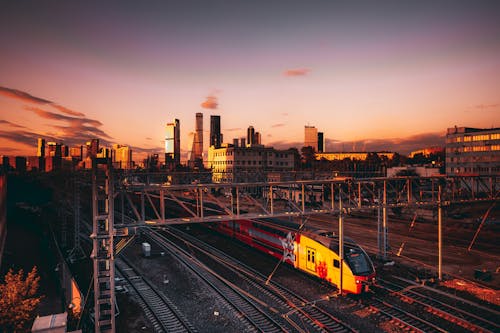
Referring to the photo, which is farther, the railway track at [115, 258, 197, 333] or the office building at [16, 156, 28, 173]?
the office building at [16, 156, 28, 173]

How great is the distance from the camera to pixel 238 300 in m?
19.6

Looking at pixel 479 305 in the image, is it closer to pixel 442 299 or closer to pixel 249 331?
pixel 442 299

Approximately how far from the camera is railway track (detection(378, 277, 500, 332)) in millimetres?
16219

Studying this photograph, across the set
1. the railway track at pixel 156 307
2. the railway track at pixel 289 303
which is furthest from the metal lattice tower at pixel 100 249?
the railway track at pixel 289 303

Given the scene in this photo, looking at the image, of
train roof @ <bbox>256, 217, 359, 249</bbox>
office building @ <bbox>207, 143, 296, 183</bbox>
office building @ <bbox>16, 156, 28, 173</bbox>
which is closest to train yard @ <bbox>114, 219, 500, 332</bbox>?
train roof @ <bbox>256, 217, 359, 249</bbox>

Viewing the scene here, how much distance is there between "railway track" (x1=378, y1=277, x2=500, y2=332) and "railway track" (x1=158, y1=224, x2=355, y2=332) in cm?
551

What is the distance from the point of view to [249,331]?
16.0 metres

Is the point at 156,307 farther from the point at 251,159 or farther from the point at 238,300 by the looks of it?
the point at 251,159

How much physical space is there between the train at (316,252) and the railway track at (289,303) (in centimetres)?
226

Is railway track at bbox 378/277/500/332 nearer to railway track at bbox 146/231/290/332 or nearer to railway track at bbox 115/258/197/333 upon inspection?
railway track at bbox 146/231/290/332

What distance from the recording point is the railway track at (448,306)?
1622 cm

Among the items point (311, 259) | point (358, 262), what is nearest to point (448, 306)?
point (358, 262)

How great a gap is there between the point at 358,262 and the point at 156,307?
12.4 metres

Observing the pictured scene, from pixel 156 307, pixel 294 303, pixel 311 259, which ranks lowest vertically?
pixel 156 307
